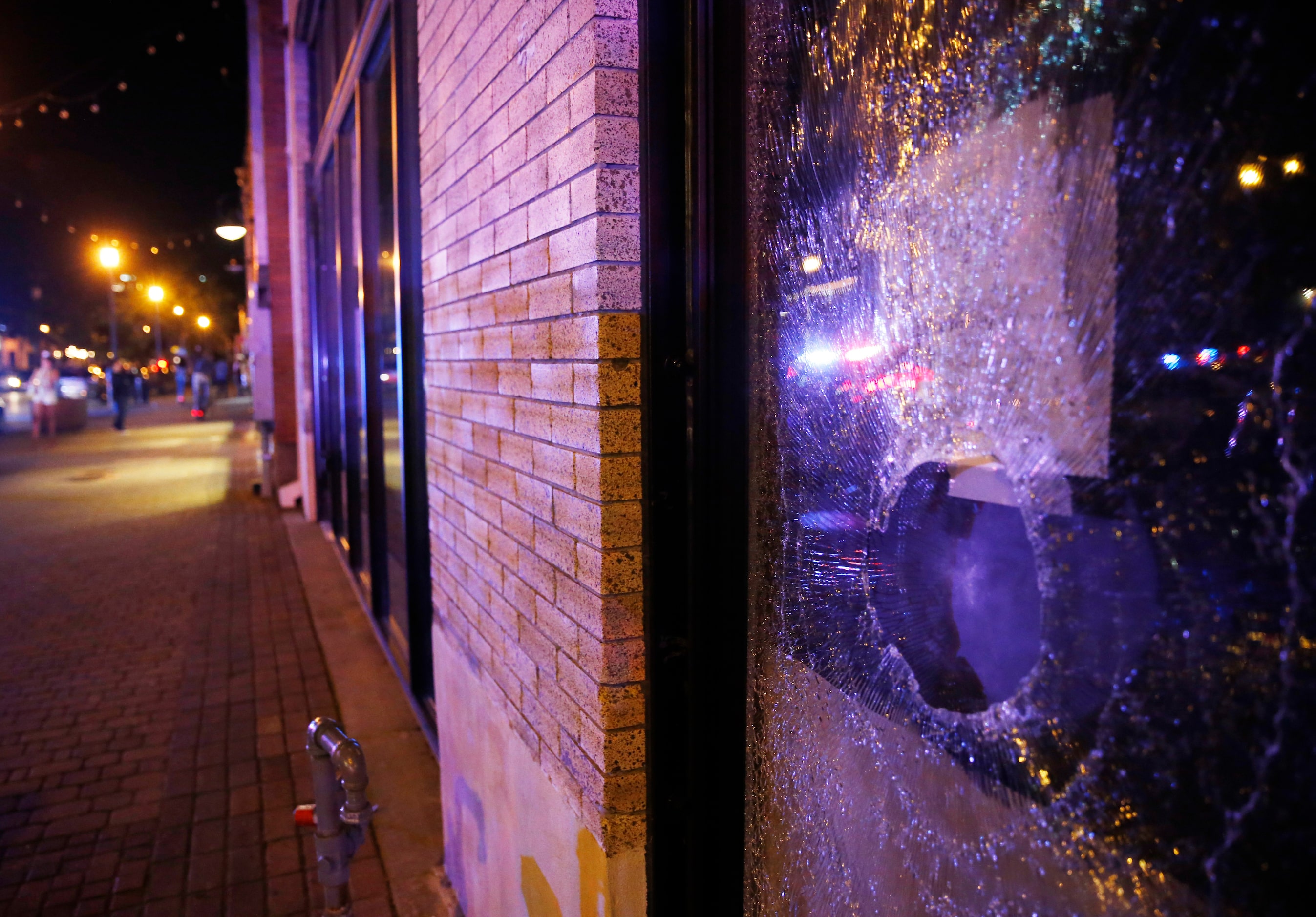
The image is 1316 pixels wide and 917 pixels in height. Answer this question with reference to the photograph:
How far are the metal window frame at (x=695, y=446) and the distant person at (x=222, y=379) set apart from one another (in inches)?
2096

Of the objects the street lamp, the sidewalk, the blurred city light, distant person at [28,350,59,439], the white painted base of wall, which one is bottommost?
the sidewalk

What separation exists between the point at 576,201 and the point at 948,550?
1078 millimetres

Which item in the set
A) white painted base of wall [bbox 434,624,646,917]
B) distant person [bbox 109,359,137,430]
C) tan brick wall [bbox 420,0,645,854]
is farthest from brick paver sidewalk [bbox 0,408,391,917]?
distant person [bbox 109,359,137,430]

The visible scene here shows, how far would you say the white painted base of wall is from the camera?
189cm

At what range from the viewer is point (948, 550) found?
1238mm

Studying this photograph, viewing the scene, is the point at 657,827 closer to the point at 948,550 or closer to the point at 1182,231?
→ the point at 948,550

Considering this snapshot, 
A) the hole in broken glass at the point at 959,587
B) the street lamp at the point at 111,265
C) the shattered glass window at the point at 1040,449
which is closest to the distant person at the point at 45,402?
the street lamp at the point at 111,265

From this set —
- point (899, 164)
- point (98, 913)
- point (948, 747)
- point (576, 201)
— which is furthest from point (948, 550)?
point (98, 913)

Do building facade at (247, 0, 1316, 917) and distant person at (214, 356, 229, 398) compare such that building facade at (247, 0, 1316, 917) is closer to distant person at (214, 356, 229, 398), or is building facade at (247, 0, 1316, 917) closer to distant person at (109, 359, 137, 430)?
distant person at (109, 359, 137, 430)

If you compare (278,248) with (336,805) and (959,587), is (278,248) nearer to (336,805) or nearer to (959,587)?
(336,805)

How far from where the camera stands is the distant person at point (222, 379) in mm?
49219

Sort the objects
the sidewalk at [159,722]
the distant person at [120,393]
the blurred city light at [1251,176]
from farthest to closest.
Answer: the distant person at [120,393] < the sidewalk at [159,722] < the blurred city light at [1251,176]

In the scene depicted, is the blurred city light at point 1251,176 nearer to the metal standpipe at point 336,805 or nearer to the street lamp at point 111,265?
the metal standpipe at point 336,805

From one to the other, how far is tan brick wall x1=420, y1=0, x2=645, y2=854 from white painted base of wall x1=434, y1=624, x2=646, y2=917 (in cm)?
7
